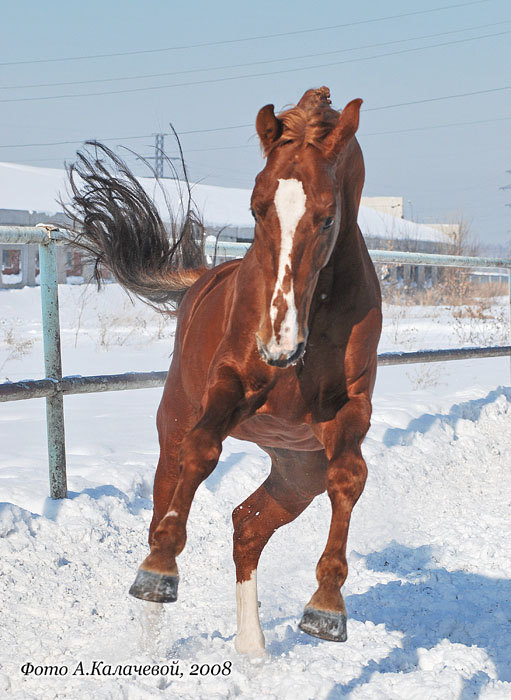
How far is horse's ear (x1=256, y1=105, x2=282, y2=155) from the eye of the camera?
206 centimetres

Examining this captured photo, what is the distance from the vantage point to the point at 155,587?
6.23 ft

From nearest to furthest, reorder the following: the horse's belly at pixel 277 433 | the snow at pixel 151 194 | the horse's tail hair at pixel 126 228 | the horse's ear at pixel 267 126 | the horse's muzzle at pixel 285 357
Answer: the horse's muzzle at pixel 285 357 < the horse's ear at pixel 267 126 < the horse's belly at pixel 277 433 < the horse's tail hair at pixel 126 228 < the snow at pixel 151 194

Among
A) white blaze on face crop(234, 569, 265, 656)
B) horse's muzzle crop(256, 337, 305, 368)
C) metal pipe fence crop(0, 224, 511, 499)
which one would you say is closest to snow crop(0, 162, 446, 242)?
metal pipe fence crop(0, 224, 511, 499)

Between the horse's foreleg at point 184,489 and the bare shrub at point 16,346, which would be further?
the bare shrub at point 16,346

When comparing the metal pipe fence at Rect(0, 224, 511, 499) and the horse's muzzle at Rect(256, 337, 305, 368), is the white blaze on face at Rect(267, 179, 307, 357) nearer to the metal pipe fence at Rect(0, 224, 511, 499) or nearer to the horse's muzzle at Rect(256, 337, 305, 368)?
the horse's muzzle at Rect(256, 337, 305, 368)

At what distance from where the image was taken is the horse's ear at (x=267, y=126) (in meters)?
2.06

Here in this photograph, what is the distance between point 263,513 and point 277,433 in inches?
25.6

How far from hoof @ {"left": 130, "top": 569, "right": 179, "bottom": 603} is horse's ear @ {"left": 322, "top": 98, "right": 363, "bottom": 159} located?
113 centimetres

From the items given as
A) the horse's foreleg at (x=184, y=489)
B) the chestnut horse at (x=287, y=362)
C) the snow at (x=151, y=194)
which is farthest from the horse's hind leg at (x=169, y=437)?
the snow at (x=151, y=194)

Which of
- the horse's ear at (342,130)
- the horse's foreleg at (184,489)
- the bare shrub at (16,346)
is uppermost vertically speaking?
the horse's ear at (342,130)

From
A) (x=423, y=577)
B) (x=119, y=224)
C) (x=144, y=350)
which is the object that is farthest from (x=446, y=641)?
(x=144, y=350)

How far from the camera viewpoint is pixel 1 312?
41.6 ft

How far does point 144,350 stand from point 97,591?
669cm

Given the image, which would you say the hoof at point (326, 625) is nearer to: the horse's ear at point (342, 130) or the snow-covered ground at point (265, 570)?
the snow-covered ground at point (265, 570)
